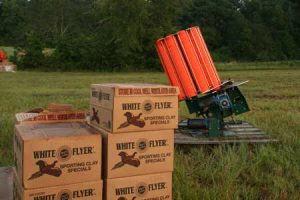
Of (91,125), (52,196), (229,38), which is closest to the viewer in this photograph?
(52,196)

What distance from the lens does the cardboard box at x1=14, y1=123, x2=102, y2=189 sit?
10.4 ft

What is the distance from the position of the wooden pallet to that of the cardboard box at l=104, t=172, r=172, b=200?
2.14 m

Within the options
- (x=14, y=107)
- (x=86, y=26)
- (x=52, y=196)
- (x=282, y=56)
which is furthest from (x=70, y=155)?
(x=86, y=26)

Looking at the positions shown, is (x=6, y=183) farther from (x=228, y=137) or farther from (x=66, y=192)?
(x=228, y=137)

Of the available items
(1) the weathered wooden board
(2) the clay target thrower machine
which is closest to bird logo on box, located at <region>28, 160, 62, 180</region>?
(1) the weathered wooden board

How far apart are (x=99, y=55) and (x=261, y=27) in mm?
24043

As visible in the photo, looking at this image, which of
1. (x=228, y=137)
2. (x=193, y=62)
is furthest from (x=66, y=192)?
Answer: (x=193, y=62)

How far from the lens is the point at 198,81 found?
6223mm

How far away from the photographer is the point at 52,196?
3.23 metres

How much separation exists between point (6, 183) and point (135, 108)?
181 centimetres

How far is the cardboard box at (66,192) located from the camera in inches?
125

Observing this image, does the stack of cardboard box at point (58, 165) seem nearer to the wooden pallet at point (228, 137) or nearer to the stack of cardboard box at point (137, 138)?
the stack of cardboard box at point (137, 138)

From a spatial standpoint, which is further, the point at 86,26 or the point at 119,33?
the point at 86,26

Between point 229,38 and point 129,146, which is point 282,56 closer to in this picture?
point 229,38
